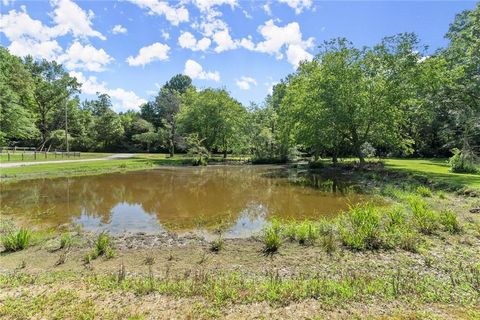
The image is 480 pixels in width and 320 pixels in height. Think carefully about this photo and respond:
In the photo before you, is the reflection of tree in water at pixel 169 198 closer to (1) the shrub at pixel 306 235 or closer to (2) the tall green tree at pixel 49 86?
(1) the shrub at pixel 306 235

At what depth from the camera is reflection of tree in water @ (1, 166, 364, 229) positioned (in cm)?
1286

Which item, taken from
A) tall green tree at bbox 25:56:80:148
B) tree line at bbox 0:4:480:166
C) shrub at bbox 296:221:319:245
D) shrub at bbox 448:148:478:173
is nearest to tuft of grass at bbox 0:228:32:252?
shrub at bbox 296:221:319:245

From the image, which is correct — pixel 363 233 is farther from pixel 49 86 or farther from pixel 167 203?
pixel 49 86

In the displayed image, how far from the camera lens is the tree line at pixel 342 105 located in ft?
71.3

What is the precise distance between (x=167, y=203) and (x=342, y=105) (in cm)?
1655

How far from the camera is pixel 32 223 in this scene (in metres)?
11.0

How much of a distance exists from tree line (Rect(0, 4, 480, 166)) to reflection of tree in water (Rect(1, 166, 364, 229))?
9.15 metres

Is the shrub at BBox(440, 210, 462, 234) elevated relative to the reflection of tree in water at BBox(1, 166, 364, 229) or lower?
elevated

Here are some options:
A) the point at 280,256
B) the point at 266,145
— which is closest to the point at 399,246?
the point at 280,256

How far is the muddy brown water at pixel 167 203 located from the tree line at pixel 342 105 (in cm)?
826

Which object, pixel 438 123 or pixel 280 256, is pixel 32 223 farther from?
pixel 438 123

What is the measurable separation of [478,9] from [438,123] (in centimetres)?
2072

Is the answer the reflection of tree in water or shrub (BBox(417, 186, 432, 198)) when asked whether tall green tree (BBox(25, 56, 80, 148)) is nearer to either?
the reflection of tree in water

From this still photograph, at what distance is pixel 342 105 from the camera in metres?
24.8
